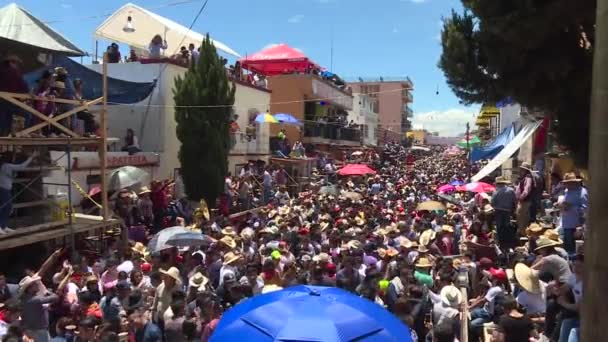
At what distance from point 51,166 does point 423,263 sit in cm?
667

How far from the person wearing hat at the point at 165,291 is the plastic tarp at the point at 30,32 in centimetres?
483

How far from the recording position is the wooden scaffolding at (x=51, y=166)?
364 inches

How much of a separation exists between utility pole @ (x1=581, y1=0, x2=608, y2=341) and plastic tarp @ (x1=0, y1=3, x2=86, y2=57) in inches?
356

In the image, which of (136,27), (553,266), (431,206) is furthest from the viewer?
(136,27)

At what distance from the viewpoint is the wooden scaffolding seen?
9242 millimetres

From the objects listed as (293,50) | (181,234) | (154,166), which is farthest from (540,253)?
(293,50)

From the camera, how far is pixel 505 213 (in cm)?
1161

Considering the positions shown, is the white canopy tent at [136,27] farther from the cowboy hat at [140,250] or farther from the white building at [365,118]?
the white building at [365,118]

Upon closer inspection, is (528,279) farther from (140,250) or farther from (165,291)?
(140,250)

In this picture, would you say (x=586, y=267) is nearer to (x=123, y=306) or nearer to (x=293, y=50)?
(x=123, y=306)

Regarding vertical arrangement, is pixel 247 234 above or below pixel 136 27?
below

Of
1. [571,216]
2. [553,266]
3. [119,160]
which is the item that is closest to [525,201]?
[571,216]

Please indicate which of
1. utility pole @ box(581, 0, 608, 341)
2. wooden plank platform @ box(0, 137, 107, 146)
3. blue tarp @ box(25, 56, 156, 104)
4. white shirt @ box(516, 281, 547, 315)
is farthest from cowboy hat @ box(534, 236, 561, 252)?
blue tarp @ box(25, 56, 156, 104)

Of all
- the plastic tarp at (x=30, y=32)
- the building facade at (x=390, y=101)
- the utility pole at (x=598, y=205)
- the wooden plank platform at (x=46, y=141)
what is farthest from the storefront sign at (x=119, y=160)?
the building facade at (x=390, y=101)
